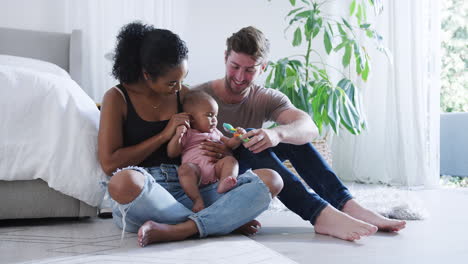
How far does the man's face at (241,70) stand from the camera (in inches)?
70.6

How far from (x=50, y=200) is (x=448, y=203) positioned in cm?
186

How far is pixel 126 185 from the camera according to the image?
141cm

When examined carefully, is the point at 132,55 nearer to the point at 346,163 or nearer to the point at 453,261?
the point at 453,261

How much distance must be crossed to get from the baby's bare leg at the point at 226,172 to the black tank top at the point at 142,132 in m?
0.18

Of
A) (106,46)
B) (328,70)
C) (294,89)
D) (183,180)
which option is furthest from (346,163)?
(183,180)

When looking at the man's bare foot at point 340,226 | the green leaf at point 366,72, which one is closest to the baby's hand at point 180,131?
the man's bare foot at point 340,226

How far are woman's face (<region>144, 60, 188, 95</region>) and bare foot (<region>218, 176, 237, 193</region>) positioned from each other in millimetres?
342

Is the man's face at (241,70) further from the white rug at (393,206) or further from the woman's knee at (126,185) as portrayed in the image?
the white rug at (393,206)

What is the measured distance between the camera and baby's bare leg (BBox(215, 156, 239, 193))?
1526 mm

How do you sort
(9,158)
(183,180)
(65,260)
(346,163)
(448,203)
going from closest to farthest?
(65,260) → (183,180) → (9,158) → (448,203) → (346,163)

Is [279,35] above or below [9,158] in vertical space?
above

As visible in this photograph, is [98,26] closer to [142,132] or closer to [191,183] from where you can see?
[142,132]

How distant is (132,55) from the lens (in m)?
1.69

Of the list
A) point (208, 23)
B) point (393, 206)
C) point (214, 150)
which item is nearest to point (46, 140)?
point (214, 150)
